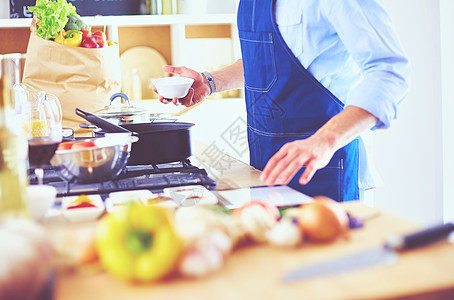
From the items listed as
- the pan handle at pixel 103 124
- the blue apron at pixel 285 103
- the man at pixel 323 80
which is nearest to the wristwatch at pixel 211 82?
the man at pixel 323 80

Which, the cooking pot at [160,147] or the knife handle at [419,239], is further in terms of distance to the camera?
the cooking pot at [160,147]

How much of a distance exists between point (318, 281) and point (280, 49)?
985 millimetres

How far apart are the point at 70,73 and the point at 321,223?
6.75ft

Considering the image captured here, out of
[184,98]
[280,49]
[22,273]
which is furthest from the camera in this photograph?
[184,98]

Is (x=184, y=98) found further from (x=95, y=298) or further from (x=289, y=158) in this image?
(x=95, y=298)

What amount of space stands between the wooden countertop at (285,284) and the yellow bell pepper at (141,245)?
0.02m

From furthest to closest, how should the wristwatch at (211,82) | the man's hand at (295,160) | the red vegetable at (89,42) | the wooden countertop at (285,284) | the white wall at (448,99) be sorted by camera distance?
the red vegetable at (89,42) → the white wall at (448,99) → the wristwatch at (211,82) → the man's hand at (295,160) → the wooden countertop at (285,284)

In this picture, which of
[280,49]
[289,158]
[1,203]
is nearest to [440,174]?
[280,49]

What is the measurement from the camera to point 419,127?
2408 mm

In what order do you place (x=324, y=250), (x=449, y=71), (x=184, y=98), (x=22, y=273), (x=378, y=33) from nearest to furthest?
(x=22, y=273) → (x=324, y=250) → (x=378, y=33) → (x=184, y=98) → (x=449, y=71)

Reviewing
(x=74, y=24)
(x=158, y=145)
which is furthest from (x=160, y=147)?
(x=74, y=24)

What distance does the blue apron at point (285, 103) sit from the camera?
154 cm

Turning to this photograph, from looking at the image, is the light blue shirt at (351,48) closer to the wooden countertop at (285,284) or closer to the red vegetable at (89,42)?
the wooden countertop at (285,284)

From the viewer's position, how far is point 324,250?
79 cm
